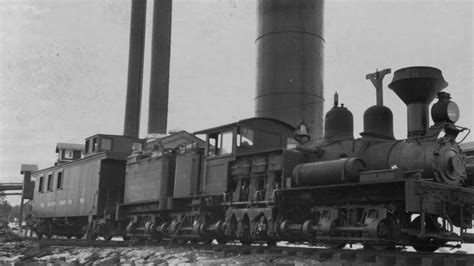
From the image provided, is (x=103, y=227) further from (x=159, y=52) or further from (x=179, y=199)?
(x=159, y=52)

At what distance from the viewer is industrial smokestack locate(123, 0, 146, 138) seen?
1726 inches

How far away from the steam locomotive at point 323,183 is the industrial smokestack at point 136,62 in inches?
1085

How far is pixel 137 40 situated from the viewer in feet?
150

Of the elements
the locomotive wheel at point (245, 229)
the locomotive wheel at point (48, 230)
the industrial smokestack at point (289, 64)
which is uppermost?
the industrial smokestack at point (289, 64)

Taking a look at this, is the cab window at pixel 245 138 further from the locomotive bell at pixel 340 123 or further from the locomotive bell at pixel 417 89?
the locomotive bell at pixel 417 89

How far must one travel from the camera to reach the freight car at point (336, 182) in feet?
30.1

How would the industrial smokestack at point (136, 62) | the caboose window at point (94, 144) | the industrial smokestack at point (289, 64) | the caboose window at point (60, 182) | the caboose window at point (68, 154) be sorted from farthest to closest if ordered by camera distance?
the industrial smokestack at point (136, 62)
the caboose window at point (68, 154)
the industrial smokestack at point (289, 64)
the caboose window at point (60, 182)
the caboose window at point (94, 144)

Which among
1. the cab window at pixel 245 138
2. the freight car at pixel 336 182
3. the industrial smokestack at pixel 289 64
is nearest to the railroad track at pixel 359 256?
the freight car at pixel 336 182

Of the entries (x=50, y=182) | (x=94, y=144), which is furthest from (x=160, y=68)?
(x=94, y=144)

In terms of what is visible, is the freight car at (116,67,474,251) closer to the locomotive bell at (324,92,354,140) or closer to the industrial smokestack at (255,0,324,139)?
the locomotive bell at (324,92,354,140)

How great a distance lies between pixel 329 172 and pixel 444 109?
2441 mm

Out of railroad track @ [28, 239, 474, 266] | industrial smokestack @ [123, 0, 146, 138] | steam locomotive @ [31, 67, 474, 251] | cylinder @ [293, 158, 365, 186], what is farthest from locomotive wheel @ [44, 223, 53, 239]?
industrial smokestack @ [123, 0, 146, 138]

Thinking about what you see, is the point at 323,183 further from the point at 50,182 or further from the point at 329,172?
the point at 50,182

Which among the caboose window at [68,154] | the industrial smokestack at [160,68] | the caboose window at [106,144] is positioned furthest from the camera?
the industrial smokestack at [160,68]
